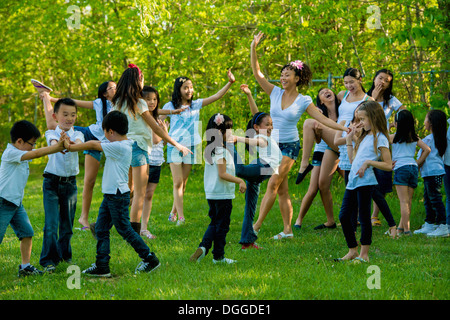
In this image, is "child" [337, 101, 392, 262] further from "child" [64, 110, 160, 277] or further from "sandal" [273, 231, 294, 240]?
"child" [64, 110, 160, 277]

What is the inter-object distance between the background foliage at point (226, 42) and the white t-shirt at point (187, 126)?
202 cm

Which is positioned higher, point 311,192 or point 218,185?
point 218,185

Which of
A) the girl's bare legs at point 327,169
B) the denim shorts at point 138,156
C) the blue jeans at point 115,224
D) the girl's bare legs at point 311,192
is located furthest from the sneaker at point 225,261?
the girl's bare legs at point 327,169

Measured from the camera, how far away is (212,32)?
40.9ft

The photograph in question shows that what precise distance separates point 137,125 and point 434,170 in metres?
3.96

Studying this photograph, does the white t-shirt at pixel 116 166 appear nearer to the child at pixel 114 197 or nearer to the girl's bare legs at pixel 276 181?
the child at pixel 114 197

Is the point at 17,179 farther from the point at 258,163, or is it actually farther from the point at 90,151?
the point at 258,163

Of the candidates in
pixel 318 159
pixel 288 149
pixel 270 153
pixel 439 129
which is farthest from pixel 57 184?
pixel 439 129

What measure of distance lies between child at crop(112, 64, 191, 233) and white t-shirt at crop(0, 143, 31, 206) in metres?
1.32

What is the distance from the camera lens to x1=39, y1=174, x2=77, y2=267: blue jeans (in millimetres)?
4820

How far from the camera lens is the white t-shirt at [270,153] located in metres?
5.53

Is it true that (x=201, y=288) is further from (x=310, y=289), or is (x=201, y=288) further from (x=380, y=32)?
(x=380, y=32)

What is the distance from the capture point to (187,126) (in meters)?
7.19
